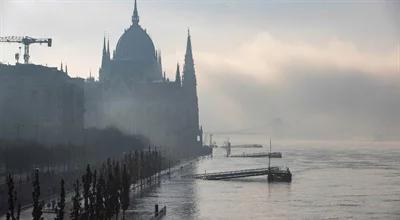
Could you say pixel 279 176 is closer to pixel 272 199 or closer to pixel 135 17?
pixel 272 199

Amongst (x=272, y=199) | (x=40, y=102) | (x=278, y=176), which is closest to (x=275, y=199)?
(x=272, y=199)

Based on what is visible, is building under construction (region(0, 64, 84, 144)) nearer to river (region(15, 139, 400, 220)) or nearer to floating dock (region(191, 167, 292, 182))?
river (region(15, 139, 400, 220))

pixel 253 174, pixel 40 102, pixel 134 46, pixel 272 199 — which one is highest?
pixel 134 46

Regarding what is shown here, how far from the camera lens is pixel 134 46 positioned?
189875 mm

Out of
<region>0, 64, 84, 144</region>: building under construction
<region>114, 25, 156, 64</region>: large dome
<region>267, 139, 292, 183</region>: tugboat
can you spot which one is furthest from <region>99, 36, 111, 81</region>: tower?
<region>267, 139, 292, 183</region>: tugboat

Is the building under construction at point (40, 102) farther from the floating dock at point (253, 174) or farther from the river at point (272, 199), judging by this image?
the floating dock at point (253, 174)

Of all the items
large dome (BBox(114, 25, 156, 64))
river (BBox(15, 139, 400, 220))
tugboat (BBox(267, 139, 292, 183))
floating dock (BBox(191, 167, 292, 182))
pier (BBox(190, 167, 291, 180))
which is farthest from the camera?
large dome (BBox(114, 25, 156, 64))

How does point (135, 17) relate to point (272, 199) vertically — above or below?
above

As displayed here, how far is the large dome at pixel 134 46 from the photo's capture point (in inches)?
7485

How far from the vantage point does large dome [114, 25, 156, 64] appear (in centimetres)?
19012

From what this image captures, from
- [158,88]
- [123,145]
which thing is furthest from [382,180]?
[158,88]

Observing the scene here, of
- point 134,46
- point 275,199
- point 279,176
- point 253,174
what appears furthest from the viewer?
point 134,46

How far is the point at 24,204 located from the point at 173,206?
15.1 m

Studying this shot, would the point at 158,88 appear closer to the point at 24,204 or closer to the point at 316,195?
the point at 316,195
